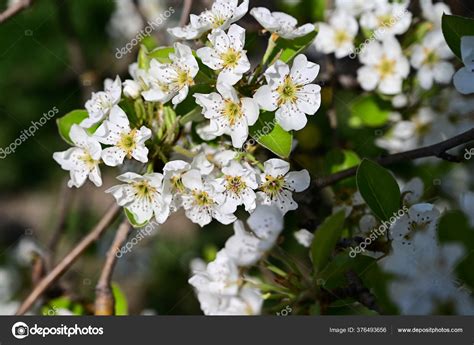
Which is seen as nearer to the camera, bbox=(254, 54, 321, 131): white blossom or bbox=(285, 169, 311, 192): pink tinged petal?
bbox=(254, 54, 321, 131): white blossom

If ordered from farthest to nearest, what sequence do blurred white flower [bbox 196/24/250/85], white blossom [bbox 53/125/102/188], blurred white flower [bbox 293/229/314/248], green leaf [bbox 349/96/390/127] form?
green leaf [bbox 349/96/390/127]
blurred white flower [bbox 293/229/314/248]
white blossom [bbox 53/125/102/188]
blurred white flower [bbox 196/24/250/85]

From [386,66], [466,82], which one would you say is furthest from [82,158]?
[386,66]

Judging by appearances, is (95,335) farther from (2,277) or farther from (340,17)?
(340,17)

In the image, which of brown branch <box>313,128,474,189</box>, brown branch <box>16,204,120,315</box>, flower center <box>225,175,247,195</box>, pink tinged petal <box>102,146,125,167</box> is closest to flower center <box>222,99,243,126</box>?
flower center <box>225,175,247,195</box>

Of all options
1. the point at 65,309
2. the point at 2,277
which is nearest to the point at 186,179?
the point at 65,309

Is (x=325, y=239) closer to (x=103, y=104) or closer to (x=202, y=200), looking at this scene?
(x=202, y=200)

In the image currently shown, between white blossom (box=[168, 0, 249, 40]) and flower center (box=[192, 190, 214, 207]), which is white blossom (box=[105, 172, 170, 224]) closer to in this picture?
flower center (box=[192, 190, 214, 207])
